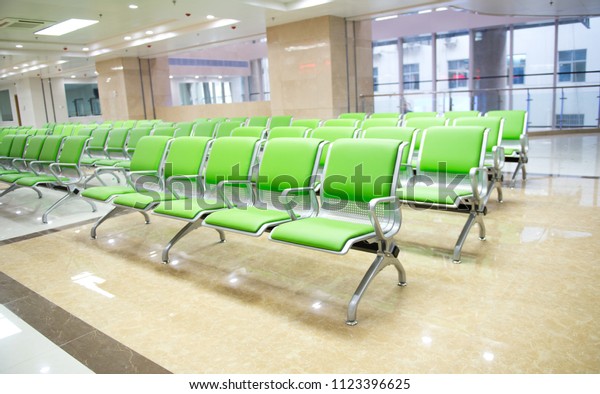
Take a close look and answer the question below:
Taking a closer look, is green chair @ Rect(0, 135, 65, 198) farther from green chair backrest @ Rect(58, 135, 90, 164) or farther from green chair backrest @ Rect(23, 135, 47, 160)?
green chair backrest @ Rect(58, 135, 90, 164)

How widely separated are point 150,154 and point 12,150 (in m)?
3.45

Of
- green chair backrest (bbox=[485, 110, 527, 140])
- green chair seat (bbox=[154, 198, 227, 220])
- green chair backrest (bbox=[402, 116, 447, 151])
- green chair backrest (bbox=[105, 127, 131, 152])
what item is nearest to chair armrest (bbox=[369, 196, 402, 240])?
green chair seat (bbox=[154, 198, 227, 220])

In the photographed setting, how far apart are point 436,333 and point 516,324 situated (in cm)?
42

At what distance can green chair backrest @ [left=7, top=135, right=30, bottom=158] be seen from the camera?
6301 millimetres

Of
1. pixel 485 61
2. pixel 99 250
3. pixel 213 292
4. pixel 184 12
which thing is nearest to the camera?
pixel 213 292

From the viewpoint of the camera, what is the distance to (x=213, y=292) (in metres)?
3.01

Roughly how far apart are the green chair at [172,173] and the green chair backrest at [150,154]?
6 centimetres

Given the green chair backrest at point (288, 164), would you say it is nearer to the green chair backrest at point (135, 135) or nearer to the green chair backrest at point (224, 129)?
the green chair backrest at point (224, 129)

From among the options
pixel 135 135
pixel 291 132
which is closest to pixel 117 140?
pixel 135 135

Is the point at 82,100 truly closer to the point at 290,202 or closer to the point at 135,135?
the point at 135,135

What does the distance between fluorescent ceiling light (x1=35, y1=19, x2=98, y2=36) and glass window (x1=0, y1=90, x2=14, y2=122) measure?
17043 mm

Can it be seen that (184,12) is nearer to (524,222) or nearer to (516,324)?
(524,222)

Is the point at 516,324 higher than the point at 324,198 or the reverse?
the reverse
